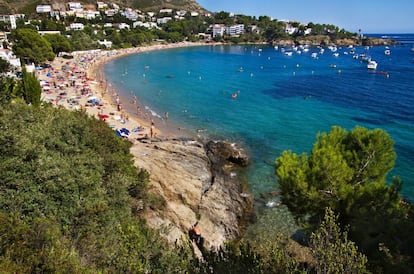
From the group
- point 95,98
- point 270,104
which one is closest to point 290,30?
point 270,104

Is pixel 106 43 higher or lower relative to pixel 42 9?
lower

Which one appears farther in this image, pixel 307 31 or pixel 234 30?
pixel 234 30

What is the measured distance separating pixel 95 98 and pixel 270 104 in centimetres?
2377

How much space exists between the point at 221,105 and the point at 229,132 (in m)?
10.9

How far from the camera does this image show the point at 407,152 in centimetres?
2638

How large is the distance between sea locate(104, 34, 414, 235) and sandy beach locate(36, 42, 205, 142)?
1756 mm

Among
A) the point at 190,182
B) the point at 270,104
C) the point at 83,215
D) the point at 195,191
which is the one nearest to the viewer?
the point at 83,215

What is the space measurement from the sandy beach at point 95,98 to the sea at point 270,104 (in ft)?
5.76

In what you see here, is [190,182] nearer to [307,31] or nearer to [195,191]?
A: [195,191]

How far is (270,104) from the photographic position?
4294 centimetres

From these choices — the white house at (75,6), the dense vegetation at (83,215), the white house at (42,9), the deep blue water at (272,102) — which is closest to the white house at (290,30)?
the deep blue water at (272,102)

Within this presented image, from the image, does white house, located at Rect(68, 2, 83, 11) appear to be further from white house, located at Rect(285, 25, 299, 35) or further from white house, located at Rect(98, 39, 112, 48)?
white house, located at Rect(285, 25, 299, 35)

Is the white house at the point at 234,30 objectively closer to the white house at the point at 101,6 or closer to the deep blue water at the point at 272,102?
the white house at the point at 101,6

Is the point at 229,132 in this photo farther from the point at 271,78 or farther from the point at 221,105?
the point at 271,78
